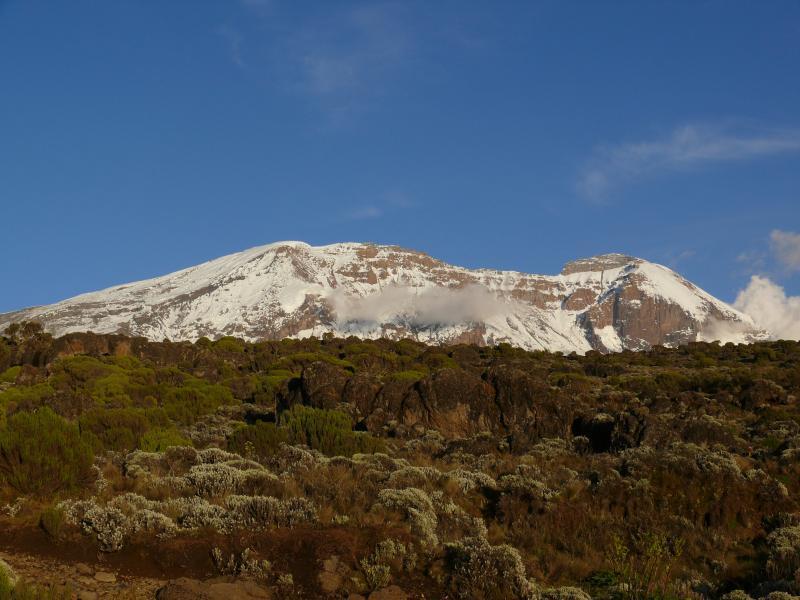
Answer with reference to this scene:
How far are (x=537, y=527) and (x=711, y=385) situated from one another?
28.8m

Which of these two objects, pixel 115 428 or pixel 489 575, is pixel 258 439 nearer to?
pixel 115 428

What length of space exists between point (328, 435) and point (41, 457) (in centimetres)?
914

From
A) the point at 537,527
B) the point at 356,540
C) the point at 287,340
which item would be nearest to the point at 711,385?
the point at 537,527

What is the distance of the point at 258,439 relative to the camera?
19562 mm

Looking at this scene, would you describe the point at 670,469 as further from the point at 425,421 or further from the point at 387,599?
the point at 425,421

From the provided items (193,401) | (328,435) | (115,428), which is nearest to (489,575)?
(328,435)

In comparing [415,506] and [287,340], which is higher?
[287,340]

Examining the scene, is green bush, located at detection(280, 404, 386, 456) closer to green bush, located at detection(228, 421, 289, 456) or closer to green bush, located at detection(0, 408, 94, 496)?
green bush, located at detection(228, 421, 289, 456)

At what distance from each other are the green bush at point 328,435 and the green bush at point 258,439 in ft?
1.32

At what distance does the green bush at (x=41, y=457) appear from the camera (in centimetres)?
1229

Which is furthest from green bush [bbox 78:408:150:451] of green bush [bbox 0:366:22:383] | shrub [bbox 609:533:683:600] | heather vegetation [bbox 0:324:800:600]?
A: green bush [bbox 0:366:22:383]

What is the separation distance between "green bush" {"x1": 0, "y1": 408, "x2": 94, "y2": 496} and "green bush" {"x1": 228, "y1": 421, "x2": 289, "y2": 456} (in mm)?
5797

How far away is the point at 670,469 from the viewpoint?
48.0 ft

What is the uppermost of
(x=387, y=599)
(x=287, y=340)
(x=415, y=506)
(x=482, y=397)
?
(x=287, y=340)
